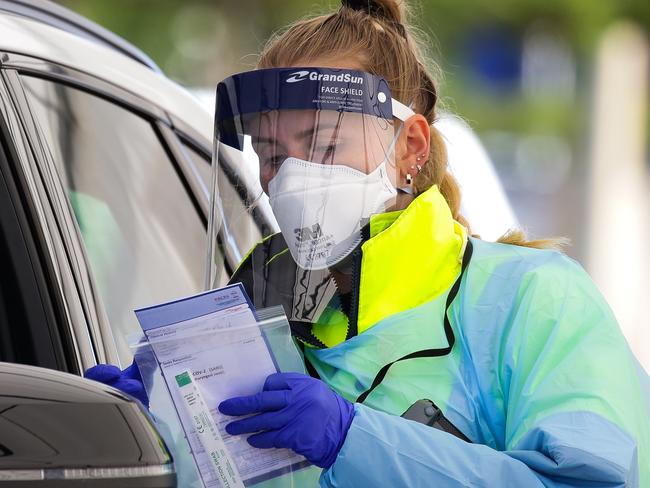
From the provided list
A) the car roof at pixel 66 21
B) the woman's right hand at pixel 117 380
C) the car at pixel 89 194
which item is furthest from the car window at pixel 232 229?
the car roof at pixel 66 21

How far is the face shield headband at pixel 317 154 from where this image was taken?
7.25 ft

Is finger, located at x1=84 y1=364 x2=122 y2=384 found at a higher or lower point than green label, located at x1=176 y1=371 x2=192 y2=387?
lower

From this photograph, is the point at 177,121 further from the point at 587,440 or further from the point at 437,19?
the point at 437,19

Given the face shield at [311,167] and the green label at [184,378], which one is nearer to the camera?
the green label at [184,378]

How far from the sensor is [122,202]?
2.87 meters

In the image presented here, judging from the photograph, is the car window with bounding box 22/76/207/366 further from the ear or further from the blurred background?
Answer: the ear

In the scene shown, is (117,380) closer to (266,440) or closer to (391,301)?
(266,440)

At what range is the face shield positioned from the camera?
7.25 feet

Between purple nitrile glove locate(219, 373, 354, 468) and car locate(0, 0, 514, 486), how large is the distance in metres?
0.14

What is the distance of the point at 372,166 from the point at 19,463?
1089 millimetres

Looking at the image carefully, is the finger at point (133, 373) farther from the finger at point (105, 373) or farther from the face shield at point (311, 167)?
the face shield at point (311, 167)

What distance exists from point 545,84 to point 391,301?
25040 mm

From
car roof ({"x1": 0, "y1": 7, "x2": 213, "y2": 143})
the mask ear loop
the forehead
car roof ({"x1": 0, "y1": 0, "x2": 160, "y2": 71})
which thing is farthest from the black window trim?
the mask ear loop

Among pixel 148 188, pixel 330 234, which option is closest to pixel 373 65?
pixel 330 234
